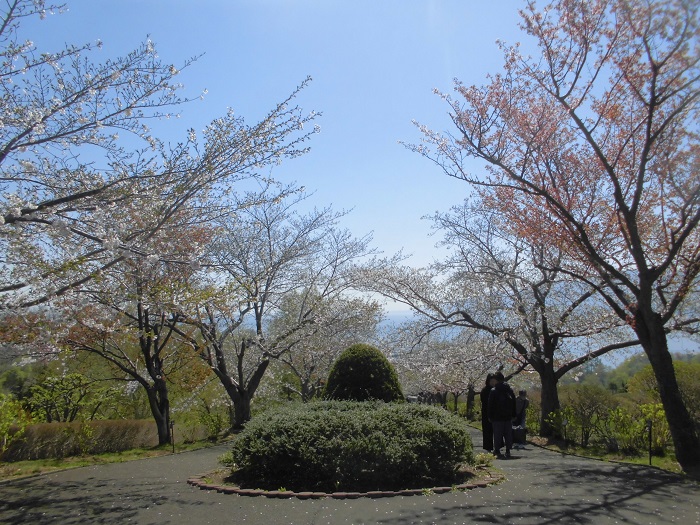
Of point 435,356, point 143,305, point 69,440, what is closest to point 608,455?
point 435,356

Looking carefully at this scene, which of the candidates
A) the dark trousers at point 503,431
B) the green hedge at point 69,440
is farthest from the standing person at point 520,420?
the green hedge at point 69,440

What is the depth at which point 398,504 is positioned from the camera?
5.91 m

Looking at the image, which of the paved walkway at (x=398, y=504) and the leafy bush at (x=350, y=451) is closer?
the paved walkway at (x=398, y=504)

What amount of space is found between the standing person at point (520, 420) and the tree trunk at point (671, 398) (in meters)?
4.32

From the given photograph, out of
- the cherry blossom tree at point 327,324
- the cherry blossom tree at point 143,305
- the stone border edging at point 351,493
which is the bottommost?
the stone border edging at point 351,493

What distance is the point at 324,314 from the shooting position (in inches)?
731

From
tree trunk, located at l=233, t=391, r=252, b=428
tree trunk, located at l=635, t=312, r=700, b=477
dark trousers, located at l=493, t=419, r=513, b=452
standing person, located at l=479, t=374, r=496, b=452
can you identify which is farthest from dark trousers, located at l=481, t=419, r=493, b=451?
tree trunk, located at l=233, t=391, r=252, b=428

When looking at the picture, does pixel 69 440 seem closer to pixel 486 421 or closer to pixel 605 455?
pixel 486 421

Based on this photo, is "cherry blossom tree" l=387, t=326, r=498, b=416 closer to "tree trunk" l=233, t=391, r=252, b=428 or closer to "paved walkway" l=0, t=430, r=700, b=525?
"tree trunk" l=233, t=391, r=252, b=428

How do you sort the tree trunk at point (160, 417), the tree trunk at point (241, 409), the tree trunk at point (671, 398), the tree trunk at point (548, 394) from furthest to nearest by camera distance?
the tree trunk at point (241, 409) → the tree trunk at point (160, 417) → the tree trunk at point (548, 394) → the tree trunk at point (671, 398)

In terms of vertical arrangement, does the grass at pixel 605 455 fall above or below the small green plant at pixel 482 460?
above

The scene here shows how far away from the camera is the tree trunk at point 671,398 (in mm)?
8188

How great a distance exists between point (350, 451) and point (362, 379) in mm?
2836

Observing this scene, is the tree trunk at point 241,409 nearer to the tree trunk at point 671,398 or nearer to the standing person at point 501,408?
the standing person at point 501,408
